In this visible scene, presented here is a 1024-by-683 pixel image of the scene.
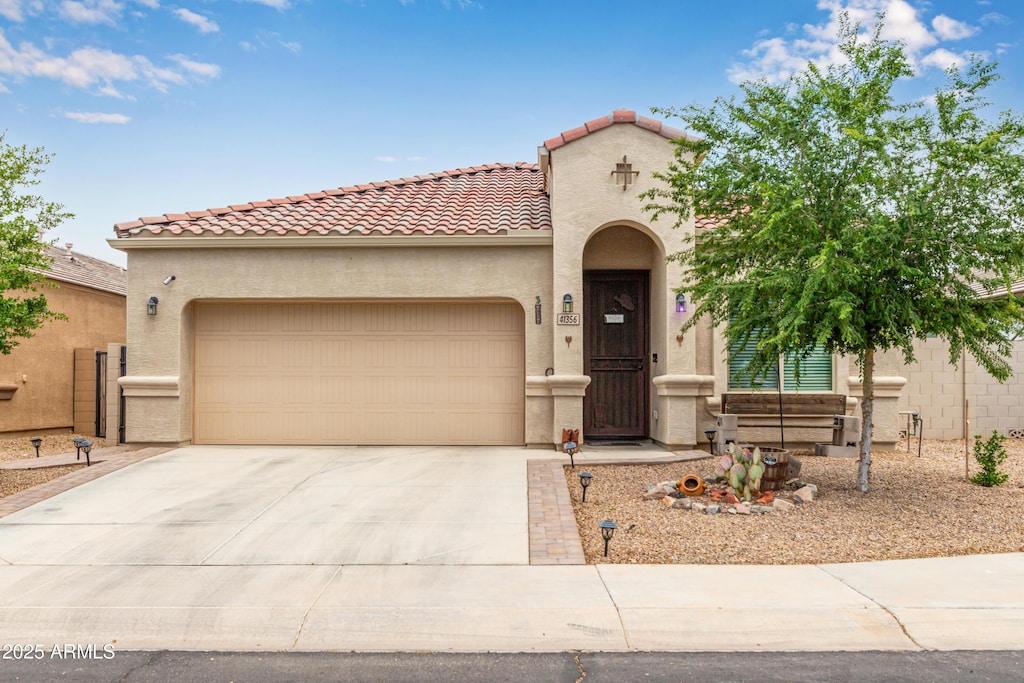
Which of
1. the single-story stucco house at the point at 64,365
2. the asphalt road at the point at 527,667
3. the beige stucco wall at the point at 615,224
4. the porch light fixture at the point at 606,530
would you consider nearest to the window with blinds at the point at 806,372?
the beige stucco wall at the point at 615,224

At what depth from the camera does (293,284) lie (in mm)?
11438

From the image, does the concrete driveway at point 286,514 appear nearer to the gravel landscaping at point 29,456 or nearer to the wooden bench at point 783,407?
the gravel landscaping at point 29,456

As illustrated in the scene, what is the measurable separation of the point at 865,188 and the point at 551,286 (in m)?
4.96

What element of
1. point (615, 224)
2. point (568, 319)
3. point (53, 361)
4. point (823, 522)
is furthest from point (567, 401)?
point (53, 361)

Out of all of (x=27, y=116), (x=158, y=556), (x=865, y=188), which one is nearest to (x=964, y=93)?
(x=865, y=188)

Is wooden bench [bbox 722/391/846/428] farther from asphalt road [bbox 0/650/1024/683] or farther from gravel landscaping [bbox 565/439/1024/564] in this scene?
asphalt road [bbox 0/650/1024/683]

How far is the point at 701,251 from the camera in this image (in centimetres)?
888

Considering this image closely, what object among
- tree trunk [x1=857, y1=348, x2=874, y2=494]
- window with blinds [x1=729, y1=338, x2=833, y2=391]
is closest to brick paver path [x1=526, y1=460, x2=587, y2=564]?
tree trunk [x1=857, y1=348, x2=874, y2=494]

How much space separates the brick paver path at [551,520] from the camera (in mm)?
6078

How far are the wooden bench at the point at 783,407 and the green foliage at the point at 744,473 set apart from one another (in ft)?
9.80

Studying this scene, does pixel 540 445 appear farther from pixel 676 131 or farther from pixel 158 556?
pixel 158 556

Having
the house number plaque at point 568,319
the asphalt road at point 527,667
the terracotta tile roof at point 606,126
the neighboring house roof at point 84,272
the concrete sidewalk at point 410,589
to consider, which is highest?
the terracotta tile roof at point 606,126

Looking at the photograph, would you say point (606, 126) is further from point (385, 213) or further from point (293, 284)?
point (293, 284)

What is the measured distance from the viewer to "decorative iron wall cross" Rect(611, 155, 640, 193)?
11234 mm
